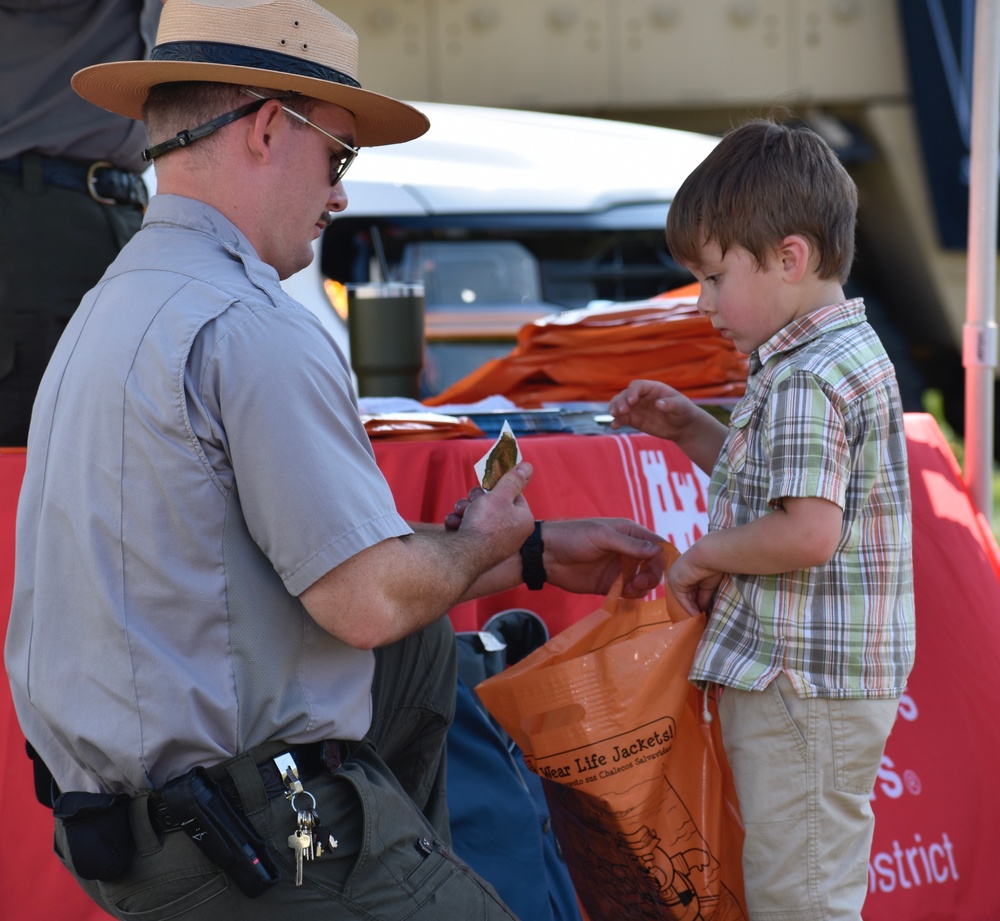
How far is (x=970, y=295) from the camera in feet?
9.89

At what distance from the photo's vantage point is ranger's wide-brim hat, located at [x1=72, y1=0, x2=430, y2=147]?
176 centimetres

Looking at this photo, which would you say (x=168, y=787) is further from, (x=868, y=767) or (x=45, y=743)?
(x=868, y=767)

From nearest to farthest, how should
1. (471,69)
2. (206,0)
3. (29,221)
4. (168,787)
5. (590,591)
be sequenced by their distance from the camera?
(168,787) → (206,0) → (590,591) → (29,221) → (471,69)

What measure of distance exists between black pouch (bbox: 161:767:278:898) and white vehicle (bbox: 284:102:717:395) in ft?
10.3

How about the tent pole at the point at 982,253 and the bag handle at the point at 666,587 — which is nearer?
the bag handle at the point at 666,587

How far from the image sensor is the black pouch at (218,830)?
1.53 metres

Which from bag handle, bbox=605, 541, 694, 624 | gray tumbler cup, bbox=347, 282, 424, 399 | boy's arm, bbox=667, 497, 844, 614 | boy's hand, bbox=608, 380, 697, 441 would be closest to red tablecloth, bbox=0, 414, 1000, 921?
boy's hand, bbox=608, 380, 697, 441

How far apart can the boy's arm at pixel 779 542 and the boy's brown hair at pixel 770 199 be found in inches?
15.4

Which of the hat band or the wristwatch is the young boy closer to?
the wristwatch

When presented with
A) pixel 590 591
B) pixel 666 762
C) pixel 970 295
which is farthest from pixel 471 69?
pixel 666 762

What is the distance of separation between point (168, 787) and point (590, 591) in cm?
93

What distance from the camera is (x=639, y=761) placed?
1921 mm

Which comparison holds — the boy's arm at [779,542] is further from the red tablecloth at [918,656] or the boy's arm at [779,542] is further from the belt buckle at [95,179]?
the belt buckle at [95,179]

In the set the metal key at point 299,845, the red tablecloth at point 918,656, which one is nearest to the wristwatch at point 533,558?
the red tablecloth at point 918,656
